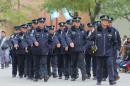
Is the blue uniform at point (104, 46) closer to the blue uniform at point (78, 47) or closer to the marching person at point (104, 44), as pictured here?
the marching person at point (104, 44)

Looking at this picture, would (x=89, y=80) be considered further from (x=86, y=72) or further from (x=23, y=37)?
(x=23, y=37)

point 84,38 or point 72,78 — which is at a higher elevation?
point 84,38

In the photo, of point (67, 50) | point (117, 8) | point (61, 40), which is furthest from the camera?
point (117, 8)

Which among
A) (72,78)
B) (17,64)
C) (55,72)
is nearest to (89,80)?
(72,78)

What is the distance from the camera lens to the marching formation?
61.4 feet

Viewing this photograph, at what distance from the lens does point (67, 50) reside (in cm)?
2073

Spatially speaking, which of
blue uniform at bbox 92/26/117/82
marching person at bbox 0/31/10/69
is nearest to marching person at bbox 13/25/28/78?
blue uniform at bbox 92/26/117/82

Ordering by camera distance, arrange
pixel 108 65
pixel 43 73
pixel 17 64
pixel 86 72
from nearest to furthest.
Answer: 1. pixel 108 65
2. pixel 43 73
3. pixel 86 72
4. pixel 17 64

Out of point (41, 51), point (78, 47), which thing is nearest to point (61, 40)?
point (78, 47)

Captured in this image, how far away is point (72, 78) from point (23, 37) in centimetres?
253

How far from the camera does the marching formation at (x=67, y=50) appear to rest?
18703mm

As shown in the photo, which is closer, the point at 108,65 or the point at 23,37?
the point at 108,65

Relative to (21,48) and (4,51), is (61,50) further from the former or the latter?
(4,51)

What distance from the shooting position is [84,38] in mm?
20391
